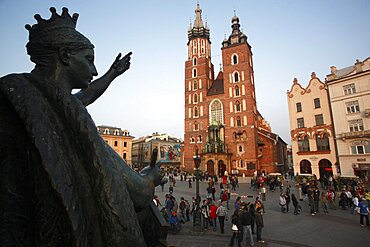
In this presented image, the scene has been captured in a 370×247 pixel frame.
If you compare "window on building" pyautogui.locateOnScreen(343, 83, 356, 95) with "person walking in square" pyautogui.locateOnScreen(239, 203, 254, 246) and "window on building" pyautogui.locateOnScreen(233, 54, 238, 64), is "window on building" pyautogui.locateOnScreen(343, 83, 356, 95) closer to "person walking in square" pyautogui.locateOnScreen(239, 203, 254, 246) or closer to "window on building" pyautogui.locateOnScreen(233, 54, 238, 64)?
"window on building" pyautogui.locateOnScreen(233, 54, 238, 64)

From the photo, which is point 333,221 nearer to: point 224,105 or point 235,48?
point 224,105

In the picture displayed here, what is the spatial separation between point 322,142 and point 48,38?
3174 centimetres

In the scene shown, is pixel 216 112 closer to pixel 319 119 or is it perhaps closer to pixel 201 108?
pixel 201 108

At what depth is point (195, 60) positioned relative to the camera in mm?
47000

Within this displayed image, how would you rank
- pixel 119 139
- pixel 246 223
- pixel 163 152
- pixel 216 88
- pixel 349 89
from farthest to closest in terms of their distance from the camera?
pixel 163 152 → pixel 119 139 → pixel 216 88 → pixel 349 89 → pixel 246 223

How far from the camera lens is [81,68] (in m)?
1.30

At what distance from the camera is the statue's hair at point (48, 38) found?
1206mm

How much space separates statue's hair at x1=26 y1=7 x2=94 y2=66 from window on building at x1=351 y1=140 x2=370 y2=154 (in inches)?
1181

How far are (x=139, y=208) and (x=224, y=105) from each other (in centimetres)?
4046

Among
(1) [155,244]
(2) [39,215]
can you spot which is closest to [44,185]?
(2) [39,215]

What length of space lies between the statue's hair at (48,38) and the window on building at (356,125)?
1194 inches

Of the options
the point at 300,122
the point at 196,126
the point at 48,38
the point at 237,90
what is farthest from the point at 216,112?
the point at 48,38

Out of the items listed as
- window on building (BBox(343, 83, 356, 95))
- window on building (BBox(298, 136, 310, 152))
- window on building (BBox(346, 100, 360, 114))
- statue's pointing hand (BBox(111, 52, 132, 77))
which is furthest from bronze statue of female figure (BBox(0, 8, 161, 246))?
window on building (BBox(298, 136, 310, 152))

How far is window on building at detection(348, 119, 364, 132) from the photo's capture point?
2379 cm
